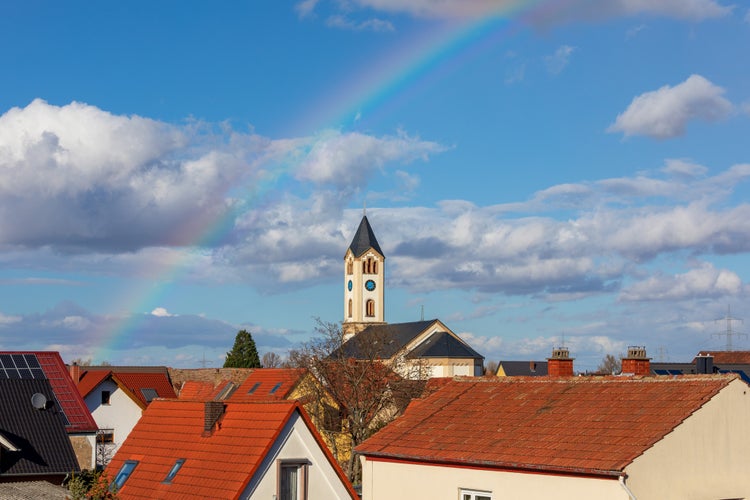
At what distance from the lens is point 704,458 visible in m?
28.0

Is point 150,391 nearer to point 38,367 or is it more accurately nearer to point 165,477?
point 38,367

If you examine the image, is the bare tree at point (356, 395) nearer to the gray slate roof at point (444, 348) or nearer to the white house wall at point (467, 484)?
the white house wall at point (467, 484)

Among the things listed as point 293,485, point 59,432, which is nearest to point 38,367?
point 59,432

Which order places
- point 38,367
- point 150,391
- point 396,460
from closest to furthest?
point 396,460, point 38,367, point 150,391

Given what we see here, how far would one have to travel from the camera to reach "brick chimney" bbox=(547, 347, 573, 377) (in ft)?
122

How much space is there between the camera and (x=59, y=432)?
128 feet


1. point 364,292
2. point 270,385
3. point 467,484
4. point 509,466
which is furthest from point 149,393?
point 364,292

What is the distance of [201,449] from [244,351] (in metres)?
116

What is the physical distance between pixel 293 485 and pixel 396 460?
172 inches

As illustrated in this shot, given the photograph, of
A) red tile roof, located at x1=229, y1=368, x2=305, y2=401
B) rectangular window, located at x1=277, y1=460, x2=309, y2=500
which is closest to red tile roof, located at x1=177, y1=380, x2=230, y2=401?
red tile roof, located at x1=229, y1=368, x2=305, y2=401

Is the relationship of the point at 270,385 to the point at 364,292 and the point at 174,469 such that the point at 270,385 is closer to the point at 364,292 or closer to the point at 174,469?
the point at 174,469

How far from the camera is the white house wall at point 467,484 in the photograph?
1048 inches

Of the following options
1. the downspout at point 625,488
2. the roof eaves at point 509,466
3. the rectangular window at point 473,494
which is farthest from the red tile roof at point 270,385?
the downspout at point 625,488

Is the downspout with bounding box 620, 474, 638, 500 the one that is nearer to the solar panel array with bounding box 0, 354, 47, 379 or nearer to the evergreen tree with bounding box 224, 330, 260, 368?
the solar panel array with bounding box 0, 354, 47, 379
